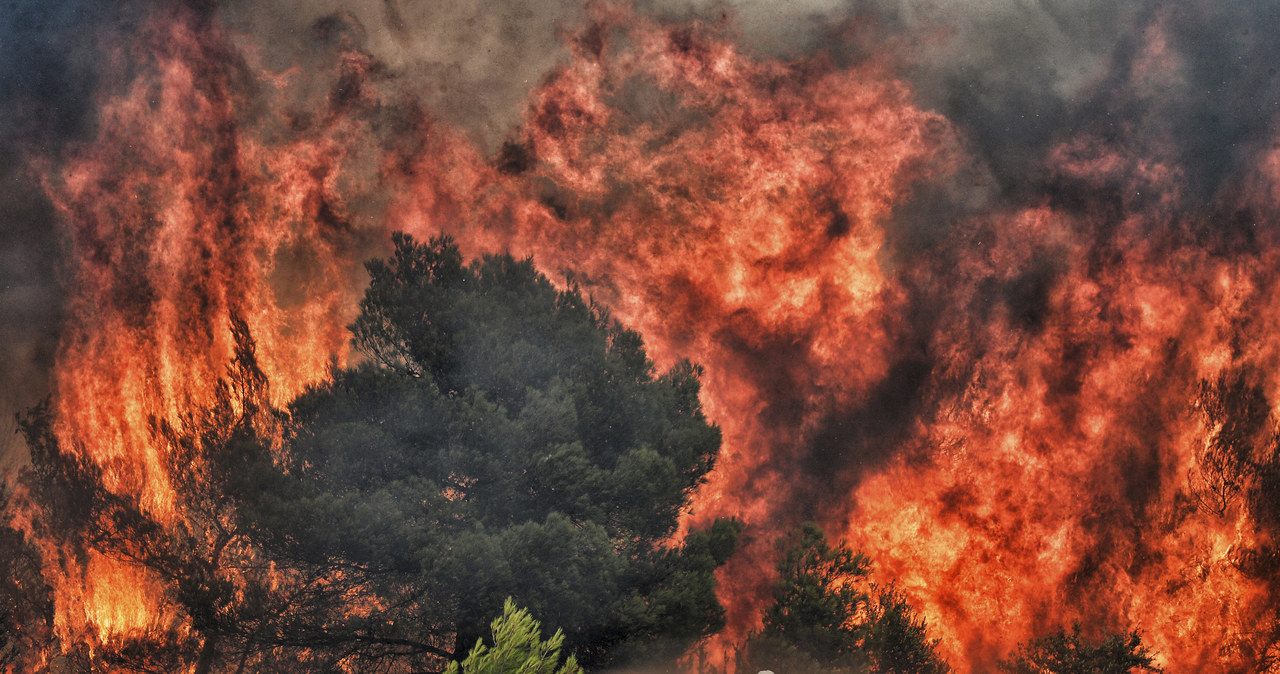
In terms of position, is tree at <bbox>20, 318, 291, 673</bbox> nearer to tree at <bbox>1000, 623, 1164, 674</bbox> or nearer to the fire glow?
the fire glow

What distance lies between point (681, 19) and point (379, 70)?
4002mm

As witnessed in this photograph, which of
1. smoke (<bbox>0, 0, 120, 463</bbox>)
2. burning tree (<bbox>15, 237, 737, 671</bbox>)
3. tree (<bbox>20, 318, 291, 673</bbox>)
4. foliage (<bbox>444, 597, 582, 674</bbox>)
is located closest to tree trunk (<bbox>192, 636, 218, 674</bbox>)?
tree (<bbox>20, 318, 291, 673</bbox>)

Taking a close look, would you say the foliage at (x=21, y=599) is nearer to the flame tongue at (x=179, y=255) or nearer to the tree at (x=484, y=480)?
the flame tongue at (x=179, y=255)

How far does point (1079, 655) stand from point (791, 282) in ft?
18.0

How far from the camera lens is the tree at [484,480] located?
8430 millimetres

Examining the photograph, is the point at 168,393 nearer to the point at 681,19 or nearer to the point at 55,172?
the point at 55,172

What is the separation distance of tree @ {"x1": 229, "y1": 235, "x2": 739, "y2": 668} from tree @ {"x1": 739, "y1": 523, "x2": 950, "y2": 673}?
884mm

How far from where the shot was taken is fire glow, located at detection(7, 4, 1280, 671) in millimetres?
11594

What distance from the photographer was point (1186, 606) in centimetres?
1148

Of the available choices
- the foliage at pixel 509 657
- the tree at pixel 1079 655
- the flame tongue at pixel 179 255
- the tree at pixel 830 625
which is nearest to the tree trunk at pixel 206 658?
the flame tongue at pixel 179 255

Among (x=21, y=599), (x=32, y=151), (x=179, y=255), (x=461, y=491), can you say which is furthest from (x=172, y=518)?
(x=32, y=151)

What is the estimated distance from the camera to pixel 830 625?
10.3 metres

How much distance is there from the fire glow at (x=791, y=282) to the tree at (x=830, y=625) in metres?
0.98

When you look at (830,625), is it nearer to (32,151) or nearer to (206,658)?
(206,658)
